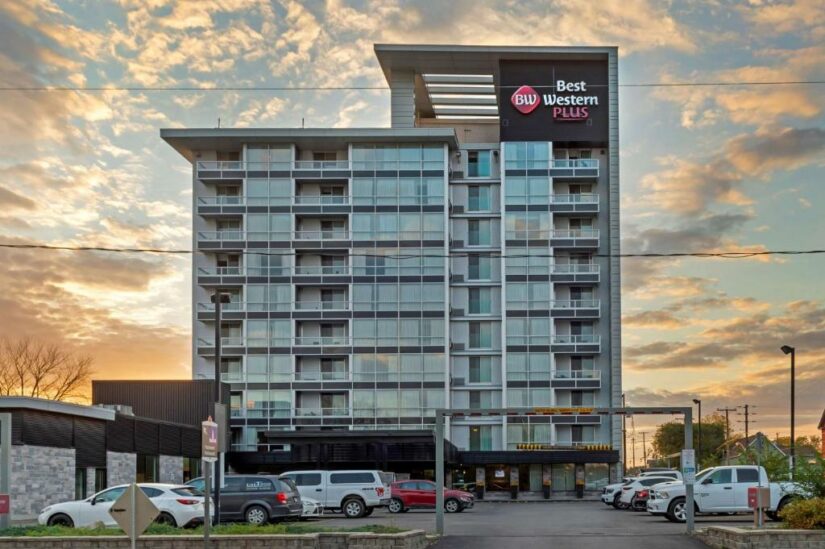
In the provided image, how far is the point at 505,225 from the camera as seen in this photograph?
289 feet

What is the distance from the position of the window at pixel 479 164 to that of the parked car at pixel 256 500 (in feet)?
187

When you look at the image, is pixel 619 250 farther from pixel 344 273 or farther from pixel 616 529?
pixel 616 529

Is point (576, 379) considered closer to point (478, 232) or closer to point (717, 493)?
point (478, 232)

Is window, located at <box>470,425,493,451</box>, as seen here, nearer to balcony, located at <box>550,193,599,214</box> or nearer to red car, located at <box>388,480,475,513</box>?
balcony, located at <box>550,193,599,214</box>

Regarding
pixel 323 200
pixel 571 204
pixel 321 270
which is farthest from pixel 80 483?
pixel 571 204

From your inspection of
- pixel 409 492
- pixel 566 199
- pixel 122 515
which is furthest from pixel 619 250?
pixel 122 515

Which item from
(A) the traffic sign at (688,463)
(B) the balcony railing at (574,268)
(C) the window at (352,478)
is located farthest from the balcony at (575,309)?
(A) the traffic sign at (688,463)

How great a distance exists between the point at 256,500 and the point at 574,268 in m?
55.6

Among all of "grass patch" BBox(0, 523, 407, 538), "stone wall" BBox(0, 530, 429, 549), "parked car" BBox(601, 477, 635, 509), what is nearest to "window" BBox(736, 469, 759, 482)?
"grass patch" BBox(0, 523, 407, 538)

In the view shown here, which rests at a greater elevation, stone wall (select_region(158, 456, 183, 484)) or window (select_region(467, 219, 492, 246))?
window (select_region(467, 219, 492, 246))

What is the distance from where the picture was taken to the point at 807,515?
2664 centimetres

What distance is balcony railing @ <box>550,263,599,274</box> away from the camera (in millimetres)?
87375

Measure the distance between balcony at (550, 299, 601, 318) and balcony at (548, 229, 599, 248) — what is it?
13.6 ft

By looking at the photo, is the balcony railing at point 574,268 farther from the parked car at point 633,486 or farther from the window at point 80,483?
the window at point 80,483
